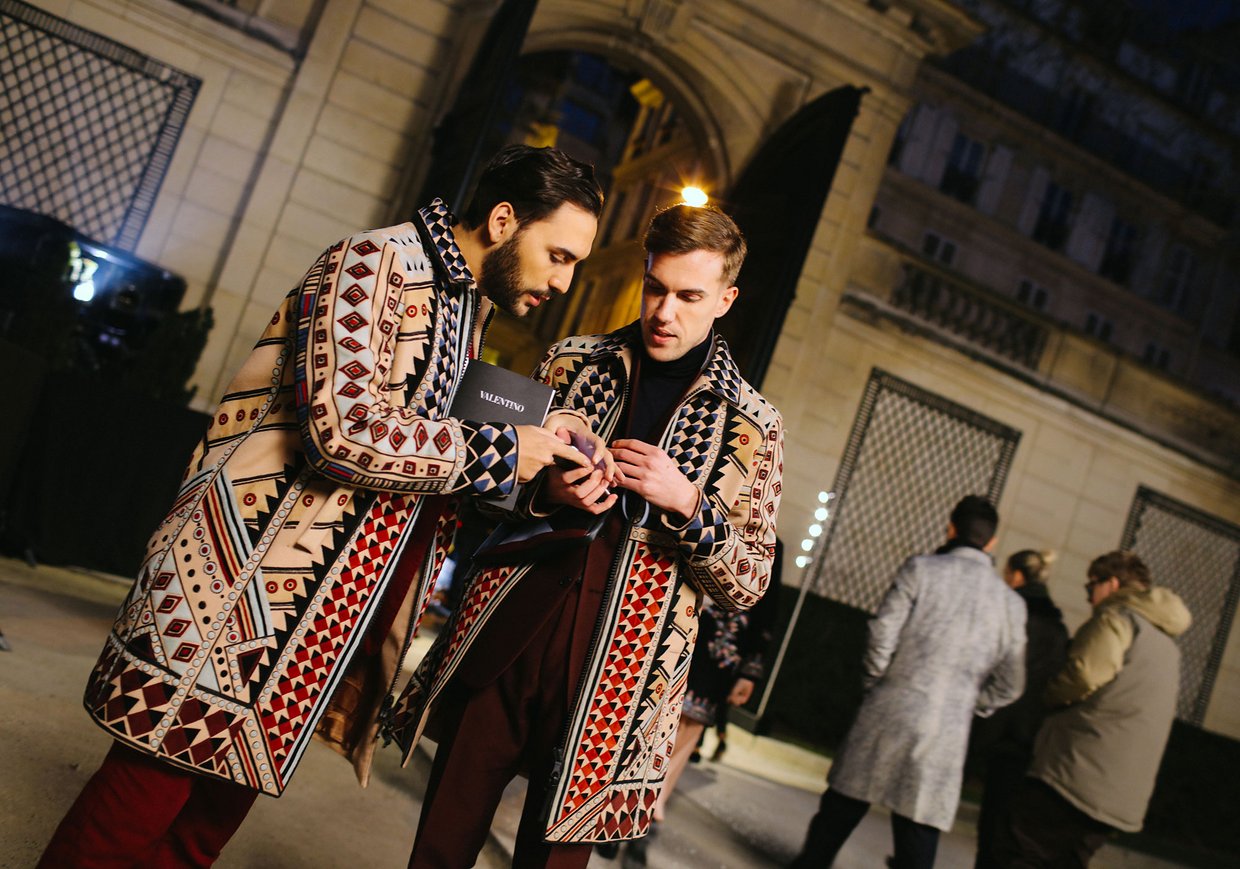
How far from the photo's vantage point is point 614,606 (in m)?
2.03

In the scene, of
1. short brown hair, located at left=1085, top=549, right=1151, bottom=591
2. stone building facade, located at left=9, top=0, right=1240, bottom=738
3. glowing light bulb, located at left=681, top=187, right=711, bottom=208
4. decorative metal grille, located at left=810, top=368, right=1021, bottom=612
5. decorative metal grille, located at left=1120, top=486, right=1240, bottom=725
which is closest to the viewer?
glowing light bulb, located at left=681, top=187, right=711, bottom=208

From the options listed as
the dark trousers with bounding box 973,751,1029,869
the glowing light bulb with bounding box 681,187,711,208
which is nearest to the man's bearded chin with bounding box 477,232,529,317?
the glowing light bulb with bounding box 681,187,711,208

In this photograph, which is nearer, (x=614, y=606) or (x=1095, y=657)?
(x=614, y=606)

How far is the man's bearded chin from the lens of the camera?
6.49 ft

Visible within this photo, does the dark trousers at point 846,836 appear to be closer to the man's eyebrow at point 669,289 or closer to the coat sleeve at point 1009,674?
the coat sleeve at point 1009,674

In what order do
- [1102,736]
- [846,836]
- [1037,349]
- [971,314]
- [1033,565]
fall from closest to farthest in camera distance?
[846,836] → [1102,736] → [1033,565] → [971,314] → [1037,349]

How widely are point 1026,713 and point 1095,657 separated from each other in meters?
1.03

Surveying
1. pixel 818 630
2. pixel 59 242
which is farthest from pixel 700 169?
pixel 59 242

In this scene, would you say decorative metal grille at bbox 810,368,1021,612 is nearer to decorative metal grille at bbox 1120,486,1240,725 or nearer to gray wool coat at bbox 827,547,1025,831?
decorative metal grille at bbox 1120,486,1240,725

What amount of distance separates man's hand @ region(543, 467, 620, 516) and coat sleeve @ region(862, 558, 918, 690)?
2.69 metres

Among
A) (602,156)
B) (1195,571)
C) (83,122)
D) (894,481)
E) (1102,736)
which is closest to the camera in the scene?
(1102,736)

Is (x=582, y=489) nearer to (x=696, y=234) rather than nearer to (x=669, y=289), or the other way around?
(x=669, y=289)

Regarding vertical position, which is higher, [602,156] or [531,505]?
[602,156]

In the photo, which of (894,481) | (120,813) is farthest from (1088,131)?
(120,813)
